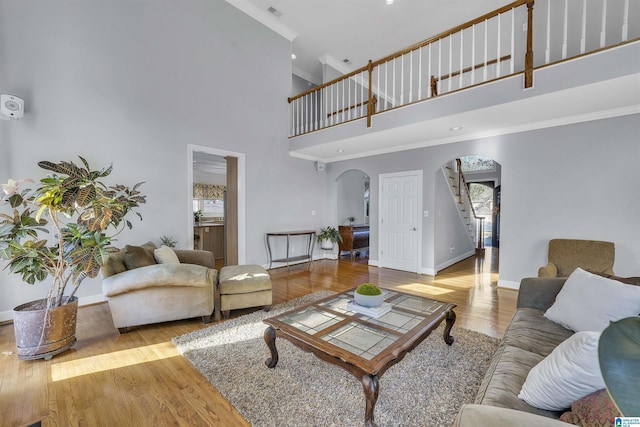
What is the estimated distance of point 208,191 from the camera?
818 cm

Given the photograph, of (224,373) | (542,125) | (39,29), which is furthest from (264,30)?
(224,373)

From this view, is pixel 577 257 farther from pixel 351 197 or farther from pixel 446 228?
pixel 351 197

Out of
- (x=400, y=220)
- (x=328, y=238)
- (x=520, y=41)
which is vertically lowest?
(x=328, y=238)

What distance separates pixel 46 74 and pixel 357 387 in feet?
15.3

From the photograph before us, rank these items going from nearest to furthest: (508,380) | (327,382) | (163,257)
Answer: (508,380) → (327,382) → (163,257)

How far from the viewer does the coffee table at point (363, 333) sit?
1452mm

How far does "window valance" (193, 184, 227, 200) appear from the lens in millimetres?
7870

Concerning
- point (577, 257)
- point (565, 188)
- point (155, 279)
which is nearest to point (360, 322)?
point (155, 279)

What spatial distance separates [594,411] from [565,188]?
12.8 feet

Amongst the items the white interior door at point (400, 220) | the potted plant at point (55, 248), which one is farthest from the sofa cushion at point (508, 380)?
the white interior door at point (400, 220)

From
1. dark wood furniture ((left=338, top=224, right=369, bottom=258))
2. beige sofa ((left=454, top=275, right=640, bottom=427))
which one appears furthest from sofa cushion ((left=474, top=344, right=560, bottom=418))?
dark wood furniture ((left=338, top=224, right=369, bottom=258))

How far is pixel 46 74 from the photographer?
310cm

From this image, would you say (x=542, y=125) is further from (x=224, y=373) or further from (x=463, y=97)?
(x=224, y=373)

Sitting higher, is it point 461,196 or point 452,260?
point 461,196
